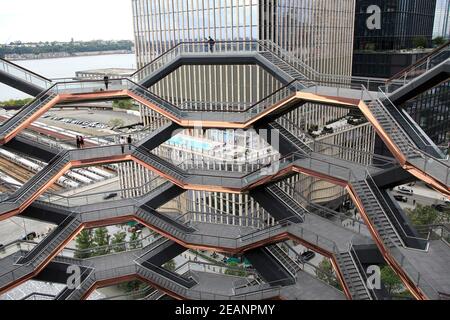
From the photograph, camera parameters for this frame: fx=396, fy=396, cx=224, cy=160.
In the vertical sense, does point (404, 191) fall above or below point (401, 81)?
below

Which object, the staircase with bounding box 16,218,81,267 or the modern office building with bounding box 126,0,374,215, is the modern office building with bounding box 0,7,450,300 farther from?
the modern office building with bounding box 126,0,374,215

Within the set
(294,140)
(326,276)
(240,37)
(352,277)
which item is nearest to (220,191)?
(294,140)

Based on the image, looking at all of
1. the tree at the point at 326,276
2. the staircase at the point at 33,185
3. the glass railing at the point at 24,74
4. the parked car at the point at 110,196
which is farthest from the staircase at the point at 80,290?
the tree at the point at 326,276

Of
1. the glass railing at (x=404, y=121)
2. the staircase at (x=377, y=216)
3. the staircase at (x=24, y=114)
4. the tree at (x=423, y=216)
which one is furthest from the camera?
the tree at (x=423, y=216)

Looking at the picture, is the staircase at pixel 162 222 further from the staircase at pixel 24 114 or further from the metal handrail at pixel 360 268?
the metal handrail at pixel 360 268

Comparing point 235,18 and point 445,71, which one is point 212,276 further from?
point 235,18

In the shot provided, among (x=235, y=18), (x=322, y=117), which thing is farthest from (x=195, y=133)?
(x=322, y=117)
